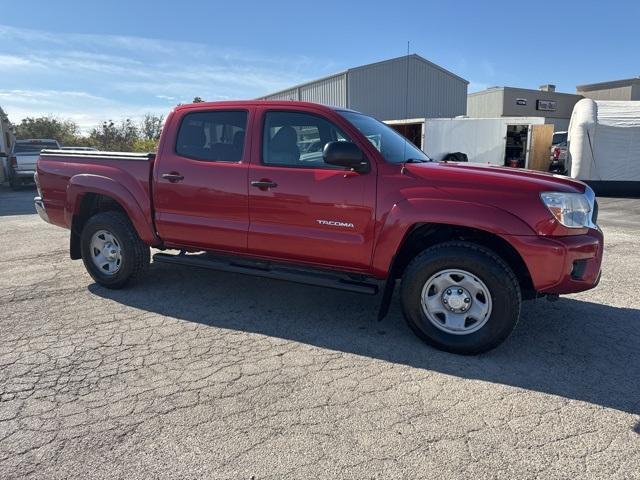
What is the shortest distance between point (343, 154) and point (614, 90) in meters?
47.7

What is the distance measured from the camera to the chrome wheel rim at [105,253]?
5.04 metres

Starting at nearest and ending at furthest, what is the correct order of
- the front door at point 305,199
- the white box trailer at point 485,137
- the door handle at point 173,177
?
1. the front door at point 305,199
2. the door handle at point 173,177
3. the white box trailer at point 485,137

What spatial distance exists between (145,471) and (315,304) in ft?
8.43

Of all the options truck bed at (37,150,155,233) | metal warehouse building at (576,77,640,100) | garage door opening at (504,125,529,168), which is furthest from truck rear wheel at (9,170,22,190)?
metal warehouse building at (576,77,640,100)

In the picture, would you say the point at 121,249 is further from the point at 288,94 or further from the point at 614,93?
the point at 614,93

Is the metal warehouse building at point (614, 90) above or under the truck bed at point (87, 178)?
above

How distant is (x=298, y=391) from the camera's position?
3.06 m

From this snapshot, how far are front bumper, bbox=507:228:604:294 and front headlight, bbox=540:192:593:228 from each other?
10 centimetres

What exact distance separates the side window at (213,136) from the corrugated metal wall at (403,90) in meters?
21.0

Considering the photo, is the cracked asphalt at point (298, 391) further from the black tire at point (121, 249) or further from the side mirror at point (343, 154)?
the side mirror at point (343, 154)

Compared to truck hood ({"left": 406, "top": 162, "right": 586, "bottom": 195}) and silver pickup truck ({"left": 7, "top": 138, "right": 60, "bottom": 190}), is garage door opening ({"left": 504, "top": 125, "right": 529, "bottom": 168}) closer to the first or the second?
truck hood ({"left": 406, "top": 162, "right": 586, "bottom": 195})

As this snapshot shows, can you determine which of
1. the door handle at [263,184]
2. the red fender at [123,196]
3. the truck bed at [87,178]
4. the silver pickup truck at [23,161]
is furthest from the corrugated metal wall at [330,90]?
the door handle at [263,184]

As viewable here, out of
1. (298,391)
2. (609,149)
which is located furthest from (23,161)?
(609,149)

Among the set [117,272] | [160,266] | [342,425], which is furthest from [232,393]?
[160,266]
